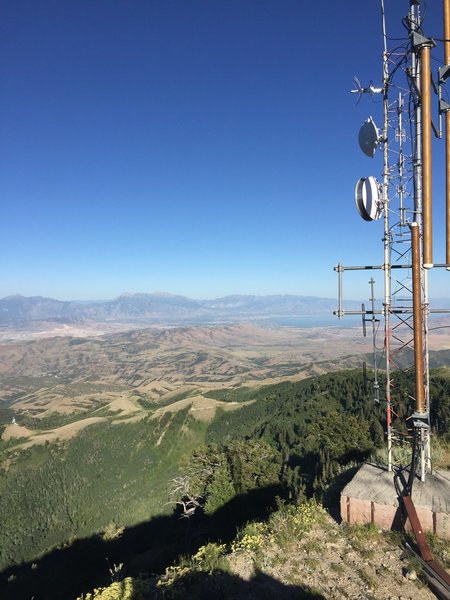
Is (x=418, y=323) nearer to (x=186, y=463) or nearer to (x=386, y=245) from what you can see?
(x=386, y=245)

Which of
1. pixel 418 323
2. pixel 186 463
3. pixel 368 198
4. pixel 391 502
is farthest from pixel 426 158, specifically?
pixel 186 463

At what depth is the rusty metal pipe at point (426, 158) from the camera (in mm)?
11164

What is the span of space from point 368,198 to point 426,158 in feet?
6.33

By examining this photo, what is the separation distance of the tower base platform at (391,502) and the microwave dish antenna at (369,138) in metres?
10.2

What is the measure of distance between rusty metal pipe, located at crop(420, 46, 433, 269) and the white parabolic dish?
1.27 m


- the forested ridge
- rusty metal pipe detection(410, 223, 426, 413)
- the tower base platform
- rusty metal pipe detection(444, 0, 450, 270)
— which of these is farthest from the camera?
the forested ridge

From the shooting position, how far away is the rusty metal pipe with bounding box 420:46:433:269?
36.6 feet

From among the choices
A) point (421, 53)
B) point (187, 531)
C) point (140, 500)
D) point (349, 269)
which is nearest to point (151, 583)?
point (349, 269)

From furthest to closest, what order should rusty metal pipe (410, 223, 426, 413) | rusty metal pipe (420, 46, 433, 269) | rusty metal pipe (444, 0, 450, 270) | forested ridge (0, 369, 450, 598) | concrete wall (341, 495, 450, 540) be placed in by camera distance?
forested ridge (0, 369, 450, 598)
rusty metal pipe (444, 0, 450, 270)
rusty metal pipe (420, 46, 433, 269)
rusty metal pipe (410, 223, 426, 413)
concrete wall (341, 495, 450, 540)

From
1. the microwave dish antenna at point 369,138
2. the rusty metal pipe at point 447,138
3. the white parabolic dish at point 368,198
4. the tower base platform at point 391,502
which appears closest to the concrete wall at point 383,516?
the tower base platform at point 391,502

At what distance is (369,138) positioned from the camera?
1230 centimetres

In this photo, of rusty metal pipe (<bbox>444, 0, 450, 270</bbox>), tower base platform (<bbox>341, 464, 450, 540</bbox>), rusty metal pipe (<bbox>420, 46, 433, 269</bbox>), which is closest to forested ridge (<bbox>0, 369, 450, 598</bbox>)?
tower base platform (<bbox>341, 464, 450, 540</bbox>)

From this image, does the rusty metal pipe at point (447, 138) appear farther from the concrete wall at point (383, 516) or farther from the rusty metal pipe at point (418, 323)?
the concrete wall at point (383, 516)

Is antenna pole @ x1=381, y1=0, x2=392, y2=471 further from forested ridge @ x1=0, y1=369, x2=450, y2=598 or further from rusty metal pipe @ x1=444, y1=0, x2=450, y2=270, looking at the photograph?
forested ridge @ x1=0, y1=369, x2=450, y2=598
